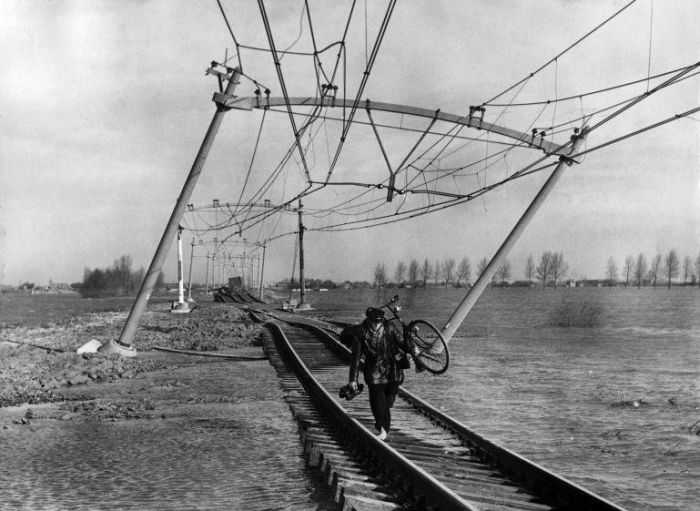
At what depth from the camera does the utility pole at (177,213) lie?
57.4 feet

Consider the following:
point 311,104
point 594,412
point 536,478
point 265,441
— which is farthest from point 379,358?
point 311,104

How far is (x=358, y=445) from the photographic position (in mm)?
8578

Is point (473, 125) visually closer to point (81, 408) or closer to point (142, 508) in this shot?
point (81, 408)

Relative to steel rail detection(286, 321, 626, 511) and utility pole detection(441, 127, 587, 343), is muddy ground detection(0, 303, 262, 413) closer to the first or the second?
utility pole detection(441, 127, 587, 343)

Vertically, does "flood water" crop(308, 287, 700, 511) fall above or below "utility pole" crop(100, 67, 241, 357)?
below

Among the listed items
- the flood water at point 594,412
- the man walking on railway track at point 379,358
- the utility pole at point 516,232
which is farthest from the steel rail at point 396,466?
the utility pole at point 516,232

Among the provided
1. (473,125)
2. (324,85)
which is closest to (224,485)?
(324,85)

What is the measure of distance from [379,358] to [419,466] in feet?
4.89

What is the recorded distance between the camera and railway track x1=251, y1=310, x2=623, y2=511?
617 cm

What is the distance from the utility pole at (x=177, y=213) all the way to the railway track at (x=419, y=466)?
7204 millimetres

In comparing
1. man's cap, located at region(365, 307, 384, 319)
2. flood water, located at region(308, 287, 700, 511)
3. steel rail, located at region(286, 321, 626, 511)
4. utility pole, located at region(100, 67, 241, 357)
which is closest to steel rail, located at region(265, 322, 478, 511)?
steel rail, located at region(286, 321, 626, 511)

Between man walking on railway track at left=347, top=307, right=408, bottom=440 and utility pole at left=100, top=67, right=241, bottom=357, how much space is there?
34.5 ft

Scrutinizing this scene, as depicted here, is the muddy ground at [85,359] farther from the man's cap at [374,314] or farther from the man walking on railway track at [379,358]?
the man's cap at [374,314]

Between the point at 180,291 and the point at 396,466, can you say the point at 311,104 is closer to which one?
the point at 396,466
